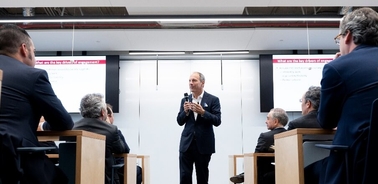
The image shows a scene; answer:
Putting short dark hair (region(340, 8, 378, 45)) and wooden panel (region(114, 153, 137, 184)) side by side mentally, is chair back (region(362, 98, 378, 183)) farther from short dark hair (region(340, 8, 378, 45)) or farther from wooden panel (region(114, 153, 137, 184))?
wooden panel (region(114, 153, 137, 184))

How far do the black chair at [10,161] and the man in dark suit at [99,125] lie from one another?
1418mm

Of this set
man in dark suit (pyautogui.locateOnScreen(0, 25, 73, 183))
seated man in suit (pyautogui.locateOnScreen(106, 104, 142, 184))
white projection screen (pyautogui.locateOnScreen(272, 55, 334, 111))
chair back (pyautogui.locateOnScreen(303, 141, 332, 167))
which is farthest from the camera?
white projection screen (pyautogui.locateOnScreen(272, 55, 334, 111))

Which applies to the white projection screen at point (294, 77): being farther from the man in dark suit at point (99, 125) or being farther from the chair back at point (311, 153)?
the chair back at point (311, 153)

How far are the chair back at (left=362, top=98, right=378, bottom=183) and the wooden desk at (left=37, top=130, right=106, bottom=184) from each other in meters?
1.49

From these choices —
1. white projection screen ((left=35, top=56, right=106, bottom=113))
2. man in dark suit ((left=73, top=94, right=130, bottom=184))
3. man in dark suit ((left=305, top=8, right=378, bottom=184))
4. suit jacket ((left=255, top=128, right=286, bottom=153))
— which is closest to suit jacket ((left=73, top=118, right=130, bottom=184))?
man in dark suit ((left=73, top=94, right=130, bottom=184))

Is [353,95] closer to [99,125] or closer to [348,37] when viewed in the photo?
[348,37]

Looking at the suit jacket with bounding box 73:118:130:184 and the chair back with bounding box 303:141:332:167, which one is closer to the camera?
the chair back with bounding box 303:141:332:167

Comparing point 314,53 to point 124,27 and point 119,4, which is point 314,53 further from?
point 119,4

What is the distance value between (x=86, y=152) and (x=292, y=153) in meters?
1.19

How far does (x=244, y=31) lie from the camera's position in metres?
6.84

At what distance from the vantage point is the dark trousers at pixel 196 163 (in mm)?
4867

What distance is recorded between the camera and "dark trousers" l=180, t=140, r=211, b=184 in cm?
487

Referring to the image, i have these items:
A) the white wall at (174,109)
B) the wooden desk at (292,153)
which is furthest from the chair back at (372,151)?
the white wall at (174,109)

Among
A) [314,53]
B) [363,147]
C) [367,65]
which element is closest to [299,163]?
[363,147]
